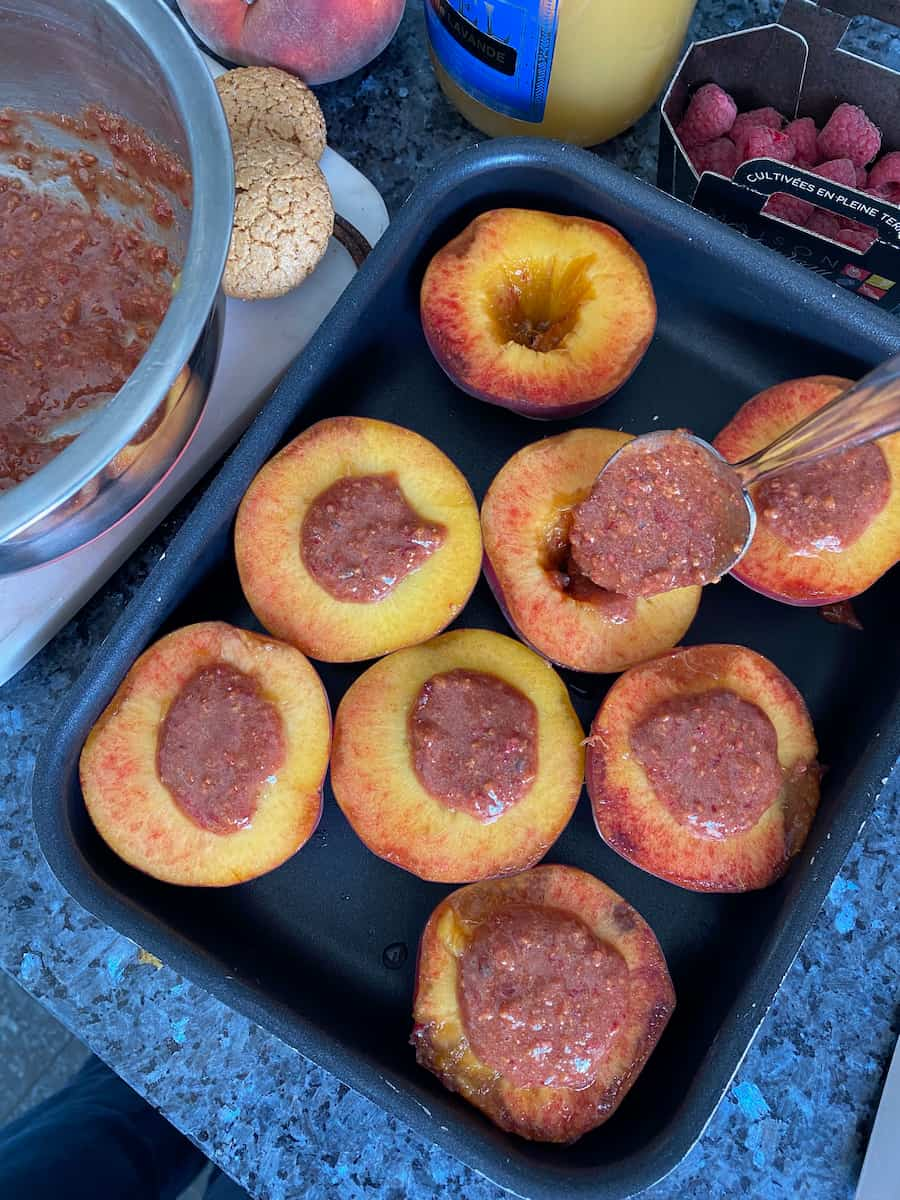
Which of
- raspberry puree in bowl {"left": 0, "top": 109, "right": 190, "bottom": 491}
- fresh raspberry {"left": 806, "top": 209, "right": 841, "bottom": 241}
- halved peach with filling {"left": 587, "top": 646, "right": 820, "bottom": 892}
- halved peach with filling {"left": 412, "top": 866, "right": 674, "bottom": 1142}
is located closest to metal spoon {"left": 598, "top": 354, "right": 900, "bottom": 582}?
halved peach with filling {"left": 587, "top": 646, "right": 820, "bottom": 892}

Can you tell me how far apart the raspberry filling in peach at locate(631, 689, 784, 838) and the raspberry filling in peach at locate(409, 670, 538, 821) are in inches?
4.1

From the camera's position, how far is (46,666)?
0.92m

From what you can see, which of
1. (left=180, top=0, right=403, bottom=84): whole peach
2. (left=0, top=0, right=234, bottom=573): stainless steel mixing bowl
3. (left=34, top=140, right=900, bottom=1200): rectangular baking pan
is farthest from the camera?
(left=180, top=0, right=403, bottom=84): whole peach

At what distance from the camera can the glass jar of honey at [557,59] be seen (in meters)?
0.77

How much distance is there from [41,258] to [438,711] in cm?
54

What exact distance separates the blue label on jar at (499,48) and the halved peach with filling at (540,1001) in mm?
708

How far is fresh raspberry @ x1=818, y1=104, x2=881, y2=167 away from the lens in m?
0.86

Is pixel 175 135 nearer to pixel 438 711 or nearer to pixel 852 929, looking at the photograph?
pixel 438 711

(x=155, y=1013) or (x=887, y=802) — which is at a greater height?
(x=887, y=802)

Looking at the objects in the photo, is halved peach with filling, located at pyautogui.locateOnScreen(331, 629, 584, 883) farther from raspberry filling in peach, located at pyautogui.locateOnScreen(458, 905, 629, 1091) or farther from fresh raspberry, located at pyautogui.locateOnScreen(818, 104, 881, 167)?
fresh raspberry, located at pyautogui.locateOnScreen(818, 104, 881, 167)

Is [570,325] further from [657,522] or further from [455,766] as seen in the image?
[455,766]

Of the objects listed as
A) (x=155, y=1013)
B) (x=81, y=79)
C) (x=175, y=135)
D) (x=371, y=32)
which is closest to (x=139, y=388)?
(x=175, y=135)

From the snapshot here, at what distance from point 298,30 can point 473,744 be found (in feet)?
2.20

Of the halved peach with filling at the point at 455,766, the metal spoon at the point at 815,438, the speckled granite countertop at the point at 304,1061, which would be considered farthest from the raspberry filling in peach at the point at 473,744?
the speckled granite countertop at the point at 304,1061
